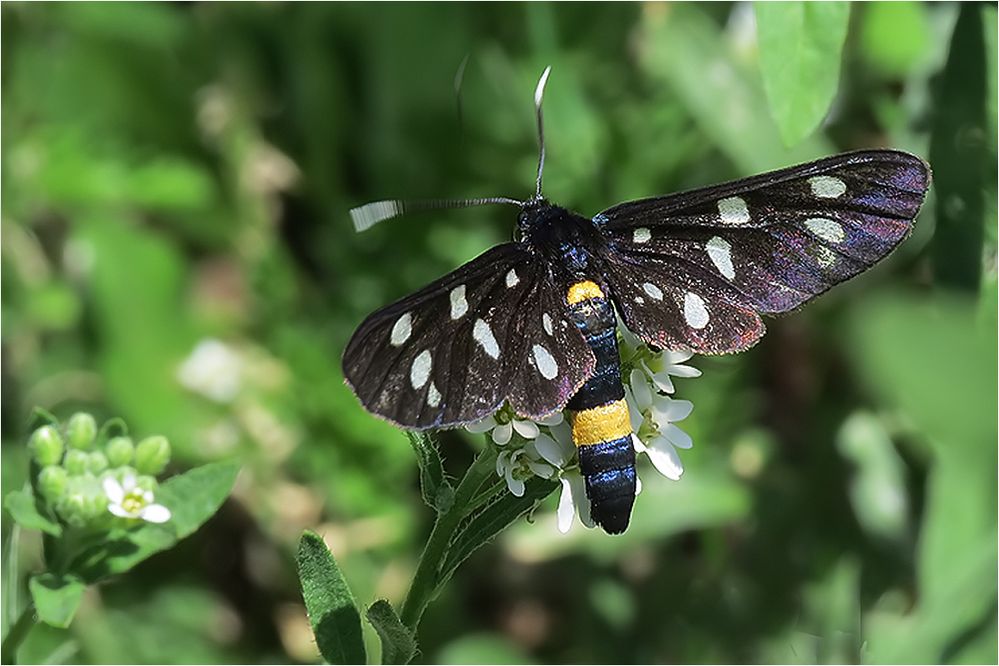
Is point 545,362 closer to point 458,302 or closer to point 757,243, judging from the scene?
point 458,302

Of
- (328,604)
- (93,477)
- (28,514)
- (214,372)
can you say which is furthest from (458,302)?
(214,372)

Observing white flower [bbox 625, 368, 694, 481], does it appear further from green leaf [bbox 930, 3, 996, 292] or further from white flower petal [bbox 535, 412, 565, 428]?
green leaf [bbox 930, 3, 996, 292]

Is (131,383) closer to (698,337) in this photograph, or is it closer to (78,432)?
(78,432)

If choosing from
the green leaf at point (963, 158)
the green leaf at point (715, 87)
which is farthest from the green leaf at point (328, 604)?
the green leaf at point (715, 87)

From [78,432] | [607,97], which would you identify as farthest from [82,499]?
[607,97]

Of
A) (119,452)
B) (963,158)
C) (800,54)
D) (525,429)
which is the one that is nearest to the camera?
(525,429)

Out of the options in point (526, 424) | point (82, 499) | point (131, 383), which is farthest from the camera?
point (131, 383)

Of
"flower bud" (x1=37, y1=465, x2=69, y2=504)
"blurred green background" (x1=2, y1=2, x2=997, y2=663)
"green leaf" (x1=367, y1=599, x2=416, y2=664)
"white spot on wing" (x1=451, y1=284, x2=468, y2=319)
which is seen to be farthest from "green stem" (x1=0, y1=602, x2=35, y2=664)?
"white spot on wing" (x1=451, y1=284, x2=468, y2=319)
